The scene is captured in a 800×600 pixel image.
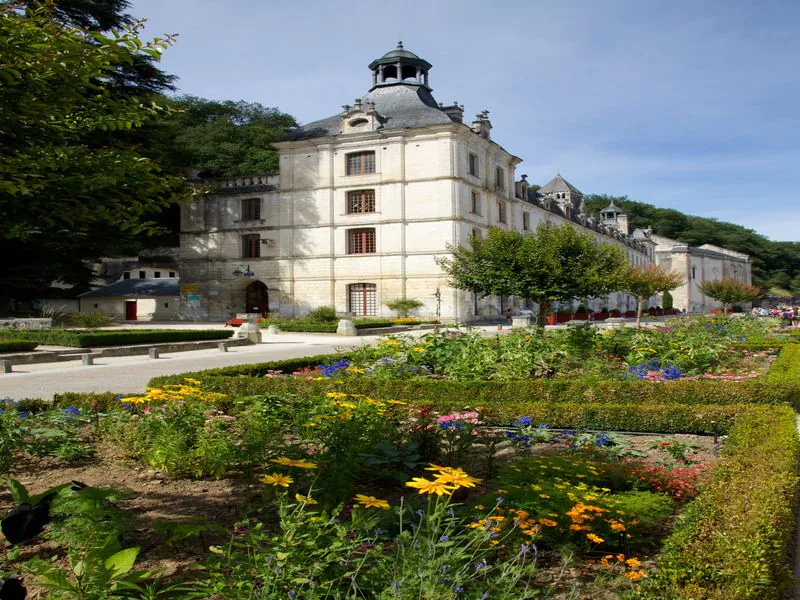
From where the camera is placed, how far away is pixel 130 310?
3925cm

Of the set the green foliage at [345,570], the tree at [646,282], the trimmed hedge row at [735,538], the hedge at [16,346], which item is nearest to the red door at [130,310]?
the hedge at [16,346]

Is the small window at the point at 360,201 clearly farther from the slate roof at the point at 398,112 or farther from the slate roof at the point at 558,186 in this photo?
the slate roof at the point at 558,186

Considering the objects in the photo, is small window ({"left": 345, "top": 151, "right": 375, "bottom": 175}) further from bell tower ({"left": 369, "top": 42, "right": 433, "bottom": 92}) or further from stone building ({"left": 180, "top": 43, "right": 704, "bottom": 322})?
bell tower ({"left": 369, "top": 42, "right": 433, "bottom": 92})

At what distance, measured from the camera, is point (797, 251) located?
99750mm

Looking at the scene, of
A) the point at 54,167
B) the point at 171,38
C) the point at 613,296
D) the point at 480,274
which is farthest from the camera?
the point at 613,296

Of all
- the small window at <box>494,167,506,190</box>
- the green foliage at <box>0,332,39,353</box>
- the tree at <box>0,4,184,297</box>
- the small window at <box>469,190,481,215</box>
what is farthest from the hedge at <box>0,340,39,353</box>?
the small window at <box>494,167,506,190</box>

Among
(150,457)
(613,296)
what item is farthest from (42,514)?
(613,296)

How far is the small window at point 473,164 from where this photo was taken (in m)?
38.2

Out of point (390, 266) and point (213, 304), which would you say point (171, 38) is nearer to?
point (390, 266)

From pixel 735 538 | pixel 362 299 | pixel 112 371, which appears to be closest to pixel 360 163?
pixel 362 299

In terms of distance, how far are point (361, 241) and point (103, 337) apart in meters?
20.5

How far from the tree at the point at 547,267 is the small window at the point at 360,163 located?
18.1 metres

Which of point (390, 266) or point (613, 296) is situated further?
point (613, 296)

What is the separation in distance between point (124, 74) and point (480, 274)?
78.6ft
